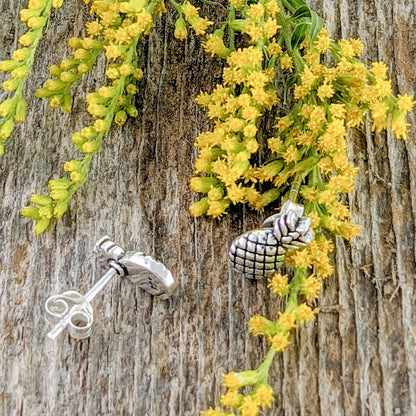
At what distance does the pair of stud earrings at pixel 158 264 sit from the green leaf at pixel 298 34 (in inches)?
12.3

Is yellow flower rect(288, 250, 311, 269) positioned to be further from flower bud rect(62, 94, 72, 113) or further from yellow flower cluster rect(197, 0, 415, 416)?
flower bud rect(62, 94, 72, 113)

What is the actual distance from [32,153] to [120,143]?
0.57 ft

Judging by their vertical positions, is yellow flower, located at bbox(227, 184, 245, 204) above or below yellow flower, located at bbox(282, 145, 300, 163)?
below

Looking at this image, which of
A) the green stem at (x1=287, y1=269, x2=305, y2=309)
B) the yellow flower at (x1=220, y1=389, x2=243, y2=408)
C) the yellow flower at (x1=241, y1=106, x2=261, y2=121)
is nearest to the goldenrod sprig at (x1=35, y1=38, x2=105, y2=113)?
the yellow flower at (x1=241, y1=106, x2=261, y2=121)

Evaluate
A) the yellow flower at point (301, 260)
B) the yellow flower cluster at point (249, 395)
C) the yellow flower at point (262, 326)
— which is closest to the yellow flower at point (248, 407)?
the yellow flower cluster at point (249, 395)

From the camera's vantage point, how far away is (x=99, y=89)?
1.28 metres

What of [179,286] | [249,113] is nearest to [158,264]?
[179,286]

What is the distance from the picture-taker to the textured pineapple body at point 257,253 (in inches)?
45.8

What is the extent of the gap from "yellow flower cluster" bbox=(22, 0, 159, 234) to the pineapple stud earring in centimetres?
12

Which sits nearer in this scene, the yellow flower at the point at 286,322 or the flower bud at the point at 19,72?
the yellow flower at the point at 286,322

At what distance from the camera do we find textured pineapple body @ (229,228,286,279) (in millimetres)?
1163

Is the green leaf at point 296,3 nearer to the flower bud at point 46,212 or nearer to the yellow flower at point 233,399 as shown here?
the flower bud at point 46,212

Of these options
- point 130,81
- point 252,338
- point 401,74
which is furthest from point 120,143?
point 401,74

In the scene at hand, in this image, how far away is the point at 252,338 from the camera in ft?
3.91
